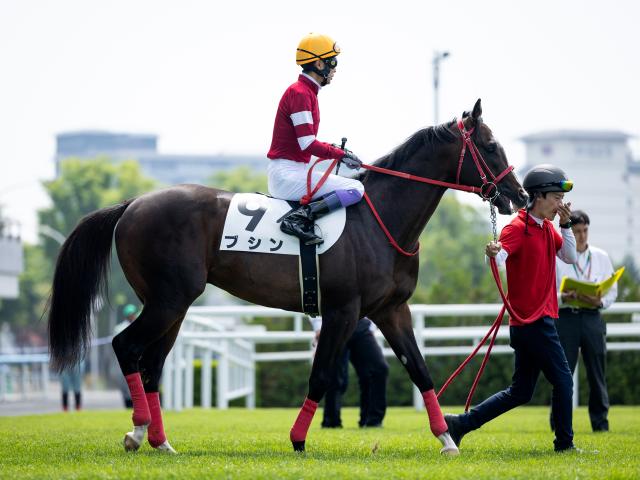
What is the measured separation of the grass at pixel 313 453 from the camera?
5773 mm

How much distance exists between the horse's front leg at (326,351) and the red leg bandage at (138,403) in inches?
41.5

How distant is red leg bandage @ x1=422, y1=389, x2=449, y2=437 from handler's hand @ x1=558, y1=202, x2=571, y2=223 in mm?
1554

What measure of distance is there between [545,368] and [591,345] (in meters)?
2.67

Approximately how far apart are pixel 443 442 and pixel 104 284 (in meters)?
2.82

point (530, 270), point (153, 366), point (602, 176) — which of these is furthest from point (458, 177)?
point (602, 176)

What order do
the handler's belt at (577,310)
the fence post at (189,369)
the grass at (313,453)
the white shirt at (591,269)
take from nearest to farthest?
the grass at (313,453), the handler's belt at (577,310), the white shirt at (591,269), the fence post at (189,369)

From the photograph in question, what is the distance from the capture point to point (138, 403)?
7.28m

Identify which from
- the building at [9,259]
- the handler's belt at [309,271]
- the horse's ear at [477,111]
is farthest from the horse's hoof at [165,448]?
the building at [9,259]

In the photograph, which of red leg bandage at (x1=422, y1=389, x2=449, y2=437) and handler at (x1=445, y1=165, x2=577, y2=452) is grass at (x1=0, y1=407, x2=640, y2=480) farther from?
handler at (x1=445, y1=165, x2=577, y2=452)

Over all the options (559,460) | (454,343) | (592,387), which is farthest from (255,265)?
(454,343)

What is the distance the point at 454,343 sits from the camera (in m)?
18.3

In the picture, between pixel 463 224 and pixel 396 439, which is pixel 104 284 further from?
pixel 463 224

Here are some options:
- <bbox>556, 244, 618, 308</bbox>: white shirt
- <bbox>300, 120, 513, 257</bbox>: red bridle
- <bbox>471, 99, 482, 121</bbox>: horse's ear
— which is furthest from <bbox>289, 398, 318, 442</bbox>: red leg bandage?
<bbox>556, 244, 618, 308</bbox>: white shirt

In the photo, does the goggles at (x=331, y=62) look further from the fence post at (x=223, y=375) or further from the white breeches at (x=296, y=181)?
the fence post at (x=223, y=375)
